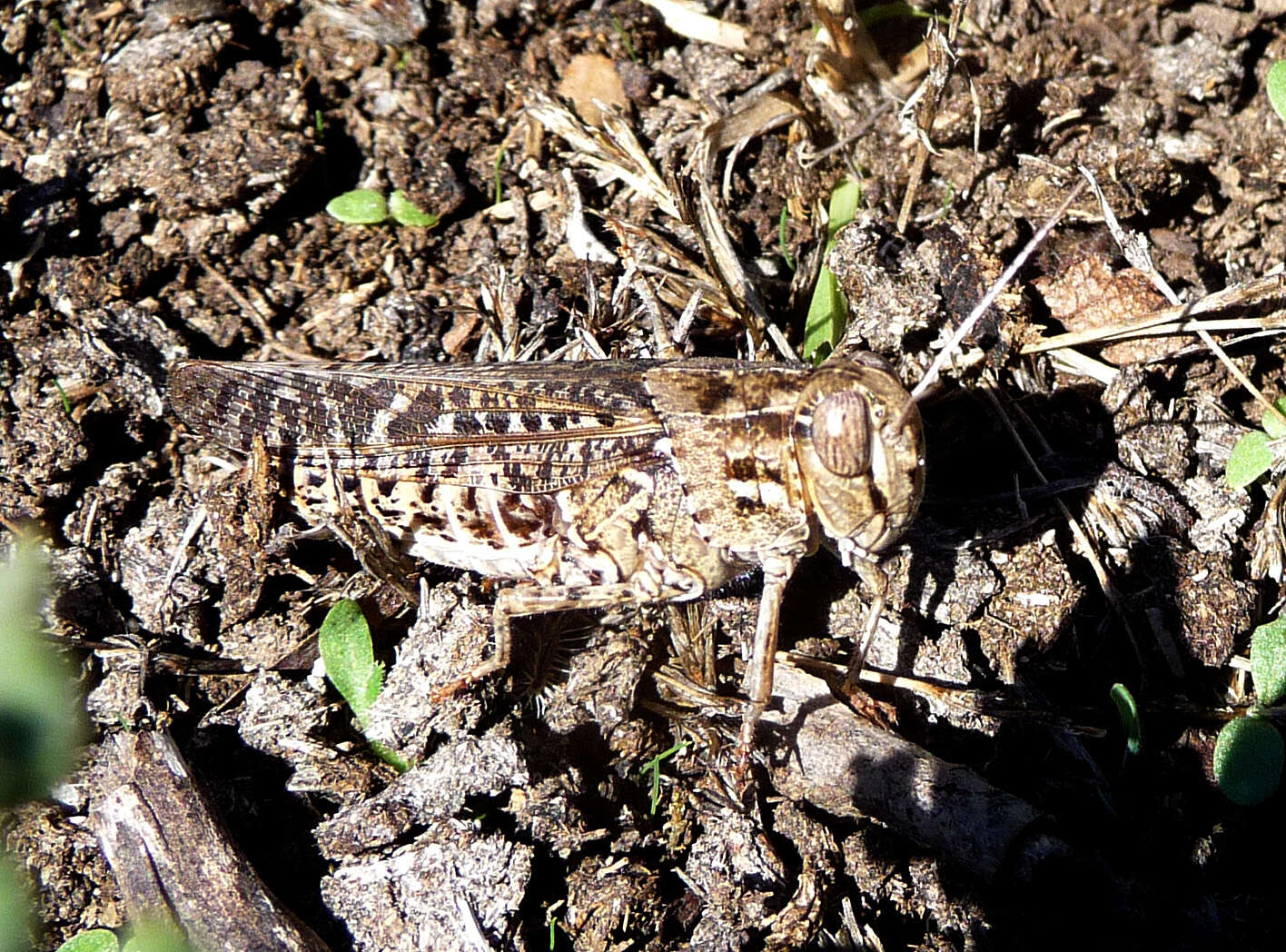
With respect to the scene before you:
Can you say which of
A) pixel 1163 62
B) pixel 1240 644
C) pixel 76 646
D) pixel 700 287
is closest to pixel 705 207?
pixel 700 287

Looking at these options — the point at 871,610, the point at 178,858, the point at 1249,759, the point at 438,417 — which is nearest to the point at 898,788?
the point at 871,610

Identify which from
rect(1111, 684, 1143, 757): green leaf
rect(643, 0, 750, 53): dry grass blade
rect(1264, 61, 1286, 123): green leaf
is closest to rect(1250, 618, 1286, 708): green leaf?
rect(1111, 684, 1143, 757): green leaf

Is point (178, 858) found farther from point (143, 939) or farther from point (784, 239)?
point (784, 239)

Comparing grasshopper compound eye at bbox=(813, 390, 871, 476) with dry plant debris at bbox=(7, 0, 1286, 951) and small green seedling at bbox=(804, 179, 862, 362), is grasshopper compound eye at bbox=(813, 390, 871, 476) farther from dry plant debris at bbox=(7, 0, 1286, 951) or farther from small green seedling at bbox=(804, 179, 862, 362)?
small green seedling at bbox=(804, 179, 862, 362)

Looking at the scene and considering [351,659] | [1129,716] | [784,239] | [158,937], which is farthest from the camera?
[784,239]

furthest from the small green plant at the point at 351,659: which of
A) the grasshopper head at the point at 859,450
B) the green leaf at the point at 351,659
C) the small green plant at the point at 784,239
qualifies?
the small green plant at the point at 784,239
